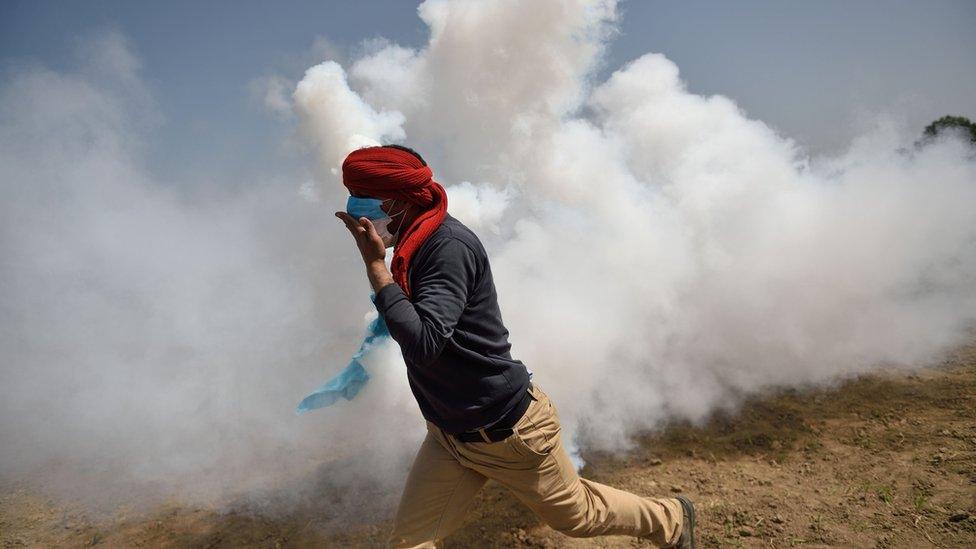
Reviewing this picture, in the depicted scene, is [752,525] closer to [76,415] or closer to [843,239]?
[843,239]

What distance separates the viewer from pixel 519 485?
2.30 meters

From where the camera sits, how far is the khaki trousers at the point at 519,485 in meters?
2.21

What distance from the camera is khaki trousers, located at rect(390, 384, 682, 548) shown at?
2215 millimetres

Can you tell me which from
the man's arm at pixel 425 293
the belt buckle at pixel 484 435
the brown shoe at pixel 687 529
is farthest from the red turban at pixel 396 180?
the brown shoe at pixel 687 529

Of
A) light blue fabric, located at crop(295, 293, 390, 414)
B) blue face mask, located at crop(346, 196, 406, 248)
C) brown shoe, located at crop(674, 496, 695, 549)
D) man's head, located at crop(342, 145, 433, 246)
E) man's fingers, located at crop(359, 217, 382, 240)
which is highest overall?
man's head, located at crop(342, 145, 433, 246)

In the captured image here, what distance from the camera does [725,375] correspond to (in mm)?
5078

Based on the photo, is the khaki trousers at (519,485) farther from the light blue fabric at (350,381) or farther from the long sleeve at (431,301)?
the long sleeve at (431,301)

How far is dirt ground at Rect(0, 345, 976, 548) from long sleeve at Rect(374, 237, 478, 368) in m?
2.15

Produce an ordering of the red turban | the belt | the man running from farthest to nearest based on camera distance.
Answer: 1. the belt
2. the red turban
3. the man running

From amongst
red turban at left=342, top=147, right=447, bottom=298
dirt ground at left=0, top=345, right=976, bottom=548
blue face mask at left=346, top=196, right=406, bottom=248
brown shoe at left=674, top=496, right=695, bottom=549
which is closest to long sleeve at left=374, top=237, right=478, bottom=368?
red turban at left=342, top=147, right=447, bottom=298

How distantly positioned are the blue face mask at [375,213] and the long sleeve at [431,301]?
0.26 meters

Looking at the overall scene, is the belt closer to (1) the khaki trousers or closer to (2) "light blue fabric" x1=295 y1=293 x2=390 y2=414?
(1) the khaki trousers

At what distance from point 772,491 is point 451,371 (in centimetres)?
269

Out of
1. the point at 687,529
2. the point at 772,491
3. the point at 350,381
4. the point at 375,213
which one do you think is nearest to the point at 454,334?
the point at 375,213
